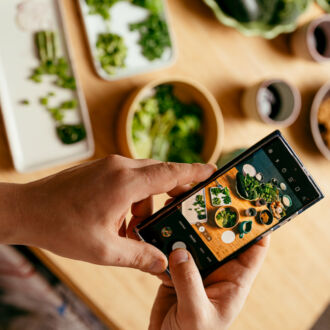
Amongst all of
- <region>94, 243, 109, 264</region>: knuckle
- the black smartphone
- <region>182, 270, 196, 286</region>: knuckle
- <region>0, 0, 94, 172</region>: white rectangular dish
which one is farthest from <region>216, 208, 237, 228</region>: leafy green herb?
<region>0, 0, 94, 172</region>: white rectangular dish

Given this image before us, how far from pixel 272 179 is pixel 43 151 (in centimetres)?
47

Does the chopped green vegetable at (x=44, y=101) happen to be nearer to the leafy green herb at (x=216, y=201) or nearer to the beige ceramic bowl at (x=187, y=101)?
the beige ceramic bowl at (x=187, y=101)

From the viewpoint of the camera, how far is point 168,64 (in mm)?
829

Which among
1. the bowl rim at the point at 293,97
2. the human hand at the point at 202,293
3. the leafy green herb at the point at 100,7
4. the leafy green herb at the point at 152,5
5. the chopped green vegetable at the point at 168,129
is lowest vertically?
the human hand at the point at 202,293

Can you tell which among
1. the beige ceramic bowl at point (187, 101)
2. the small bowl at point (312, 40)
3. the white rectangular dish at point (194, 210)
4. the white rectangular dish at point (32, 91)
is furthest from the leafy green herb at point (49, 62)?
the small bowl at point (312, 40)

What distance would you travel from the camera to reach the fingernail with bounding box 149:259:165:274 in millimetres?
605

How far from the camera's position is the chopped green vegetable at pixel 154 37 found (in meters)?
0.82

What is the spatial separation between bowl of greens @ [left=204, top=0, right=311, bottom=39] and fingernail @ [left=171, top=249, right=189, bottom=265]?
21.9 inches

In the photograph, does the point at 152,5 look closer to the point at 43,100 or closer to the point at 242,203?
the point at 43,100

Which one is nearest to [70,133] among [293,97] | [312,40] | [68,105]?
[68,105]

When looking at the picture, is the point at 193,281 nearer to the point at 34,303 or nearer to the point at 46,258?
the point at 46,258

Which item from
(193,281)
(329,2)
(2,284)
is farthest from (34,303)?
(329,2)

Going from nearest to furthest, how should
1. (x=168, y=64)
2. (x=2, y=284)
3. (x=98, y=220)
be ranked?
(x=98, y=220) → (x=168, y=64) → (x=2, y=284)

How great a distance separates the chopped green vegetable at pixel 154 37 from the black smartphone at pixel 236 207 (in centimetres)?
36
